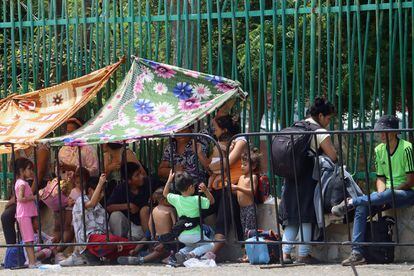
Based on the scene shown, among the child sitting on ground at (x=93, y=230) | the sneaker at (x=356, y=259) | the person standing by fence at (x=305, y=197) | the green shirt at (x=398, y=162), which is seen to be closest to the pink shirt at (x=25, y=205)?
the child sitting on ground at (x=93, y=230)

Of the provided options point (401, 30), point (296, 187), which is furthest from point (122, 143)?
point (401, 30)

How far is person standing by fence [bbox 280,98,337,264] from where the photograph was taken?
949 cm

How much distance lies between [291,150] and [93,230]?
2158 millimetres

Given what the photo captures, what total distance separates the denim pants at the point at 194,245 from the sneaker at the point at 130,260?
43 cm

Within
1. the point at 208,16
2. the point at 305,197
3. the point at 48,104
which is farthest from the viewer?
the point at 48,104

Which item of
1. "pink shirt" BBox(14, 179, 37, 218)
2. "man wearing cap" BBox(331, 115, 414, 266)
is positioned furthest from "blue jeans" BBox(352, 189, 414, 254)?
"pink shirt" BBox(14, 179, 37, 218)

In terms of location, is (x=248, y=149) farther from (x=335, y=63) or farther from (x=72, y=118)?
(x=72, y=118)

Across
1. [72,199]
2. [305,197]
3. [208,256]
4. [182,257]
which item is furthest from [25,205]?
[305,197]

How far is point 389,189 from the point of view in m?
9.28

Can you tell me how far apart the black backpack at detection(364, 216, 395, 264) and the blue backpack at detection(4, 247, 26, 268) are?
11.3ft

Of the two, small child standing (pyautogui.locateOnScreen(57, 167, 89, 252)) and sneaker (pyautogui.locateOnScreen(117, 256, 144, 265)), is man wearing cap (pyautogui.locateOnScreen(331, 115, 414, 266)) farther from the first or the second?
small child standing (pyautogui.locateOnScreen(57, 167, 89, 252))

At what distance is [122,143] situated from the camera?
1070 centimetres

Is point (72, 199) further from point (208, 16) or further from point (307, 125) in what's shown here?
point (307, 125)

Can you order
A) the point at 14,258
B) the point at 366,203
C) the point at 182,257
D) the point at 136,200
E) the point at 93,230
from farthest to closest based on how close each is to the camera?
the point at 14,258
the point at 136,200
the point at 93,230
the point at 182,257
the point at 366,203
